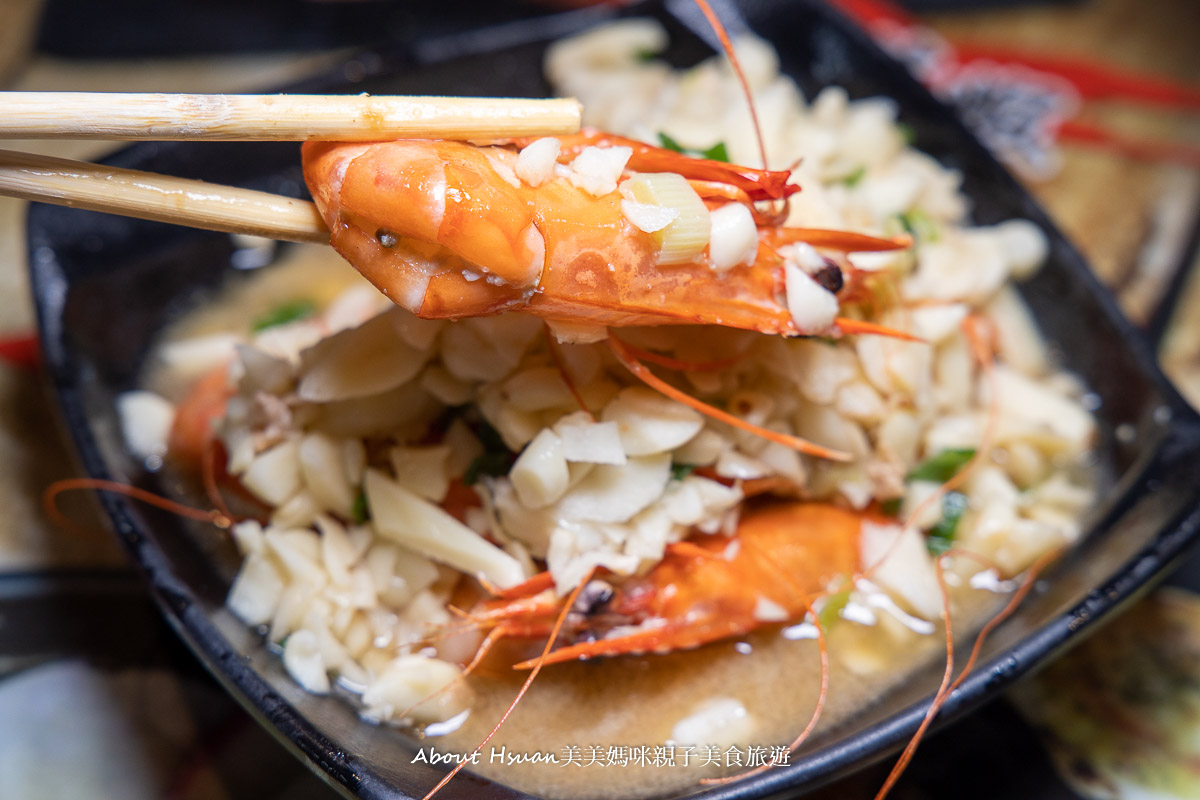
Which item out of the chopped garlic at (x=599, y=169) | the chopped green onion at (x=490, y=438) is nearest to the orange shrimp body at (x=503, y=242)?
the chopped garlic at (x=599, y=169)

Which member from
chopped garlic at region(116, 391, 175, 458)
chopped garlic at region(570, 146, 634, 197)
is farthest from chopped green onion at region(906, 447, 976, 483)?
chopped garlic at region(116, 391, 175, 458)

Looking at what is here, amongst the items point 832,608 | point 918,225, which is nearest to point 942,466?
point 832,608

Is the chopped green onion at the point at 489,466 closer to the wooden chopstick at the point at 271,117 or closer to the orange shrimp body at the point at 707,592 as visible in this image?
the orange shrimp body at the point at 707,592

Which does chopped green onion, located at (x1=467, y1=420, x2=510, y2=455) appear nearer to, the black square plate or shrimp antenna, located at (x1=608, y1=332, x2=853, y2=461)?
shrimp antenna, located at (x1=608, y1=332, x2=853, y2=461)

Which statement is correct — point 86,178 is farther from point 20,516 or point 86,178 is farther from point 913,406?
point 913,406

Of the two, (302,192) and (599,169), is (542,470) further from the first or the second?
(302,192)
